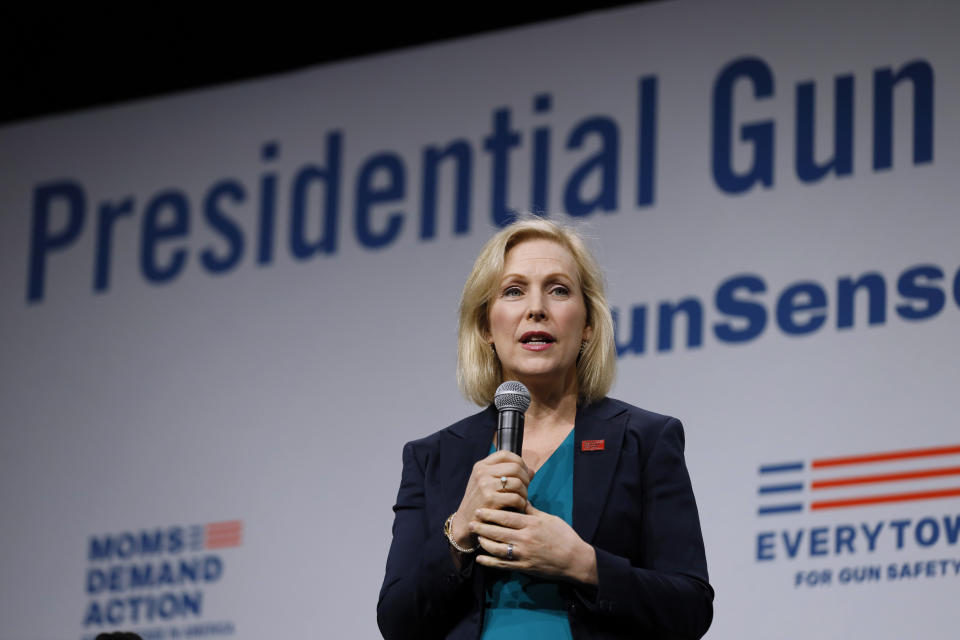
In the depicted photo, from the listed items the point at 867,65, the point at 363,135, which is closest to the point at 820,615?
the point at 867,65

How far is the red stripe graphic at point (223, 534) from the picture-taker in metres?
4.98

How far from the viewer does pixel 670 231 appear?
4633mm

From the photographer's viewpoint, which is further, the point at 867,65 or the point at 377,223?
the point at 377,223

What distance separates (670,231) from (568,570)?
2.64 m

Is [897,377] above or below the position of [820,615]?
above

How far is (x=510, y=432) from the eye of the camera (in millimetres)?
2191

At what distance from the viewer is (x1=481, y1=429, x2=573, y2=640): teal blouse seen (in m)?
2.17

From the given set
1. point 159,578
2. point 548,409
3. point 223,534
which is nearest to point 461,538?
point 548,409

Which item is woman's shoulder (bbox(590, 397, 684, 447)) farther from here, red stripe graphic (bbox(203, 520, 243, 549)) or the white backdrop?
red stripe graphic (bbox(203, 520, 243, 549))

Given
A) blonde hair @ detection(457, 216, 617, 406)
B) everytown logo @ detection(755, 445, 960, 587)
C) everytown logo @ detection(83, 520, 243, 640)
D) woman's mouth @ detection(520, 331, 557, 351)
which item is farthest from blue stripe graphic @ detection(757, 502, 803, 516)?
woman's mouth @ detection(520, 331, 557, 351)

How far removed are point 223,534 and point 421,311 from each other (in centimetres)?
96

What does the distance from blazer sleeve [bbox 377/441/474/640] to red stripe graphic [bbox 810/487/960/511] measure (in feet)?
6.79

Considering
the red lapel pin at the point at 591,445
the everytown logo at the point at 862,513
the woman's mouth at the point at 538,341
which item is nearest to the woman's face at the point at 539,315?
the woman's mouth at the point at 538,341

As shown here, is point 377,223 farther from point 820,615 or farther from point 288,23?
point 820,615
